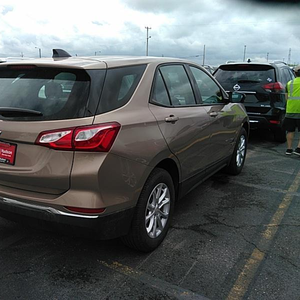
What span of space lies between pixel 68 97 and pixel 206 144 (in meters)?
1.82

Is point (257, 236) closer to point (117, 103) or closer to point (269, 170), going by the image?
point (117, 103)

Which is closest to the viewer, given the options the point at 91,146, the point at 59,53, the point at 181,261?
the point at 91,146

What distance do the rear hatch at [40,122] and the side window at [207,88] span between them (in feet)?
5.87

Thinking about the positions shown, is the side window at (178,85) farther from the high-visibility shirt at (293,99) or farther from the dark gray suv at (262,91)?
the dark gray suv at (262,91)

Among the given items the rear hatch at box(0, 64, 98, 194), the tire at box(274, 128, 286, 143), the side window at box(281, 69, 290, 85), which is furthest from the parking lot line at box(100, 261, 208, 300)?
the side window at box(281, 69, 290, 85)

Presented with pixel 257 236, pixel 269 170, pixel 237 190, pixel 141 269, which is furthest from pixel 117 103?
pixel 269 170

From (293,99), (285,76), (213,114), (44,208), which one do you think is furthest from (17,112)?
(285,76)

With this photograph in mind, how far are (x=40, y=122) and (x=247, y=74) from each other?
5963mm

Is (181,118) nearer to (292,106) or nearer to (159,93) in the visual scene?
(159,93)

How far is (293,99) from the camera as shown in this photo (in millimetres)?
6492

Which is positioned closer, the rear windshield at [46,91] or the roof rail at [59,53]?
the rear windshield at [46,91]

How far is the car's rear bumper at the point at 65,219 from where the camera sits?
7.72 feet

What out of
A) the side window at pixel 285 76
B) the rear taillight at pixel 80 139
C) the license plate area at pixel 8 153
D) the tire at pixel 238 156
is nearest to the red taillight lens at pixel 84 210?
the rear taillight at pixel 80 139

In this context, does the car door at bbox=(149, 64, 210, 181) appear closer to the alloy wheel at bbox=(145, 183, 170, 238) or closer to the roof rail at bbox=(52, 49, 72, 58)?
the alloy wheel at bbox=(145, 183, 170, 238)
